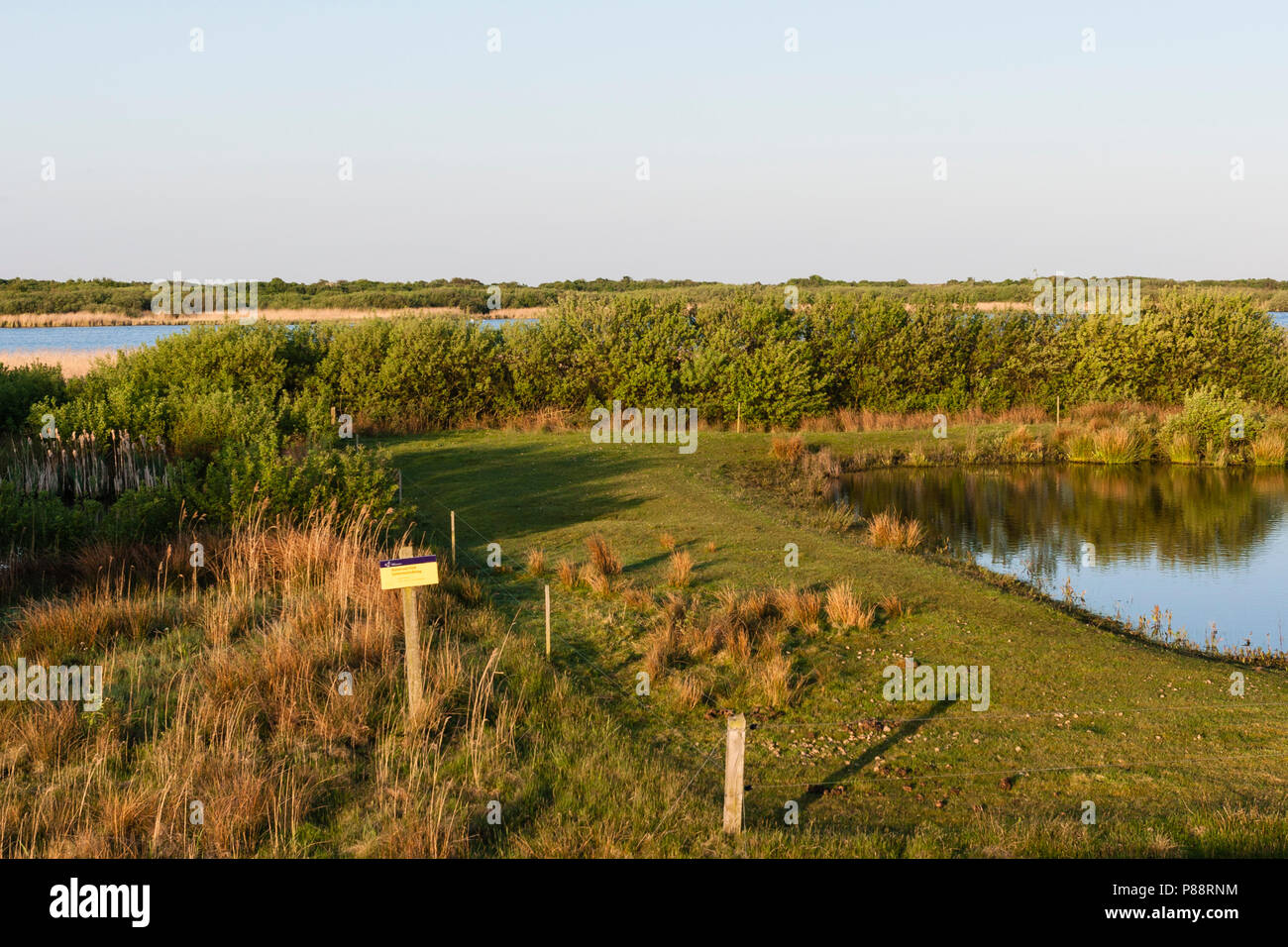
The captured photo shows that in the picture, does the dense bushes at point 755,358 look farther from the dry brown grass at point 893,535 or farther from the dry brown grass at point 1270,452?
the dry brown grass at point 893,535

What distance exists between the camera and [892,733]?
6949 mm

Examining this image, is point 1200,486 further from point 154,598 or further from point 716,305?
point 154,598

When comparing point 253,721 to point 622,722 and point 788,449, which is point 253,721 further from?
point 788,449

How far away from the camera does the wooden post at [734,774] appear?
473cm

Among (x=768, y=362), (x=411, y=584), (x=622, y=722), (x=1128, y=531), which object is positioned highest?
(x=768, y=362)

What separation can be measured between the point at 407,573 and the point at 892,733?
3.54 m

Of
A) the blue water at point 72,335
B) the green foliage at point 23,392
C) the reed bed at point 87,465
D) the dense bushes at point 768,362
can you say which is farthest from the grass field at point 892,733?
the blue water at point 72,335

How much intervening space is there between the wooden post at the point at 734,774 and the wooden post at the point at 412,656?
7.27 feet

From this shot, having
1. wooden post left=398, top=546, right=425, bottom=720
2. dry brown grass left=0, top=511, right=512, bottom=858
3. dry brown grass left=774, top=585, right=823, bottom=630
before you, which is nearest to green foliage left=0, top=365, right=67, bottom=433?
dry brown grass left=0, top=511, right=512, bottom=858

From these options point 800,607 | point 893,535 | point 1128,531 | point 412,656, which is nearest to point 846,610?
point 800,607

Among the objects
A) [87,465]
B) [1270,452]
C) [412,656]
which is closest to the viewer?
[412,656]

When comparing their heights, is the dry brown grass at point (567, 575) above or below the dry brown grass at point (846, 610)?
above

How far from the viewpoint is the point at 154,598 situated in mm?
8578
